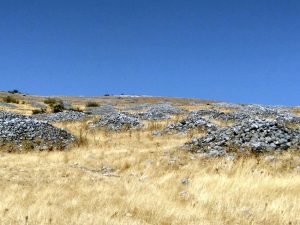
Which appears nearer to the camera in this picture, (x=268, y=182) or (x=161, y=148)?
(x=268, y=182)

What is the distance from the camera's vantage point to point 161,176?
15.8 metres

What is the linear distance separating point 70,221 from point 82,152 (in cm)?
1235

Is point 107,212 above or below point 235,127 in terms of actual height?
below

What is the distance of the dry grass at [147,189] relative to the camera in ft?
34.3

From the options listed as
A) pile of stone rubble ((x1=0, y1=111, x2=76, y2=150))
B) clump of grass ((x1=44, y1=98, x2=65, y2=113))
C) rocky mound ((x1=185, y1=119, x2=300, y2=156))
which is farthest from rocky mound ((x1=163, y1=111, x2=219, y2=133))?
clump of grass ((x1=44, y1=98, x2=65, y2=113))

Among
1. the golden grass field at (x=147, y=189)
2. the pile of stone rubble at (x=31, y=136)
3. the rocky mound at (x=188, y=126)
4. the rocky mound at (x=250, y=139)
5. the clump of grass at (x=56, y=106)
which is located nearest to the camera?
the golden grass field at (x=147, y=189)

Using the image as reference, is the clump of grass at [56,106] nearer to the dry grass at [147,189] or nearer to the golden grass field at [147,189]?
the golden grass field at [147,189]

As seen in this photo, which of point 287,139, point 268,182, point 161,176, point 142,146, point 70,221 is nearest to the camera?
point 70,221

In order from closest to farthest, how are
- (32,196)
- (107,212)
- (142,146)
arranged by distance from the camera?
(107,212) < (32,196) < (142,146)

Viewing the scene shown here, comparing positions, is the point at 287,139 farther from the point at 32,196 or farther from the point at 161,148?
the point at 32,196

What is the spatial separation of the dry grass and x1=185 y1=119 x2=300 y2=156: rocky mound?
1001 mm

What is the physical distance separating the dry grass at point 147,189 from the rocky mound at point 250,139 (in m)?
1.00

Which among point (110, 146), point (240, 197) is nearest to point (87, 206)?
point (240, 197)

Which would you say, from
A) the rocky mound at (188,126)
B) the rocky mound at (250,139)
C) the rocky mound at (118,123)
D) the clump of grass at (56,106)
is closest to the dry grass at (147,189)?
the rocky mound at (250,139)
